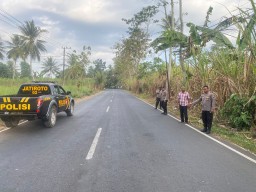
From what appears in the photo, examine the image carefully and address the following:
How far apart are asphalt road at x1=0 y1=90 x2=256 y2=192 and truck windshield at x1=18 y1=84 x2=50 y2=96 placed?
3.12 m

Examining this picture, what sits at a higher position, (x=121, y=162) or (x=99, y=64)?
(x=99, y=64)

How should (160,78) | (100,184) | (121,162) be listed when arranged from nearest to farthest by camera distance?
(100,184) < (121,162) < (160,78)

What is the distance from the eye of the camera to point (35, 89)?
45.4 feet

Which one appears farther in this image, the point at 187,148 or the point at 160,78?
the point at 160,78

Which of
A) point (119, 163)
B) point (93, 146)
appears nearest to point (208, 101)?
point (93, 146)

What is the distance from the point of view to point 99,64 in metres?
179

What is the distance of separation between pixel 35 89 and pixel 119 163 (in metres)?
8.28

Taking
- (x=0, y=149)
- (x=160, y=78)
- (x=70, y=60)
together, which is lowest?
(x=0, y=149)

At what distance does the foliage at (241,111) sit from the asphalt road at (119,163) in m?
1.74

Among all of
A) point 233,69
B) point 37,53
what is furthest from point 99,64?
point 233,69

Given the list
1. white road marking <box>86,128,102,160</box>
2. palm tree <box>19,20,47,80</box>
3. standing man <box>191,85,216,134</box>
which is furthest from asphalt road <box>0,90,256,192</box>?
palm tree <box>19,20,47,80</box>

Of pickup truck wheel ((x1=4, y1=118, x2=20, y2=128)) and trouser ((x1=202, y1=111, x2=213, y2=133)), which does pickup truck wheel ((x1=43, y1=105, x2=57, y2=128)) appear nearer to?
pickup truck wheel ((x1=4, y1=118, x2=20, y2=128))

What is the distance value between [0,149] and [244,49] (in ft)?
32.5

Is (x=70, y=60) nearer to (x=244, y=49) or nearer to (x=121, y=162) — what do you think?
Result: (x=244, y=49)
